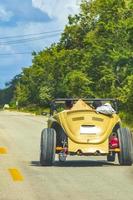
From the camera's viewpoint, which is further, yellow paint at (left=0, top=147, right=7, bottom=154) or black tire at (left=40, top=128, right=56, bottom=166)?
yellow paint at (left=0, top=147, right=7, bottom=154)

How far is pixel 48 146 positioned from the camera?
14.4 metres

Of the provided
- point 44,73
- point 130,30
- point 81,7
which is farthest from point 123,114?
point 44,73

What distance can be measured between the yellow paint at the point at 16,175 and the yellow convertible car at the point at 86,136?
75cm

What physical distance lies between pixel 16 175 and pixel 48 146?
148 cm

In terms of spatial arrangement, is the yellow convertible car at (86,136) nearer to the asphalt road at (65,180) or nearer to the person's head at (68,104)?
the asphalt road at (65,180)

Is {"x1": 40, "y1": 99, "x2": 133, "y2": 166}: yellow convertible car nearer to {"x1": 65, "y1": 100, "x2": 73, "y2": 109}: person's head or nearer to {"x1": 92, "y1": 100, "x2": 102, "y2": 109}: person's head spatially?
{"x1": 92, "y1": 100, "x2": 102, "y2": 109}: person's head

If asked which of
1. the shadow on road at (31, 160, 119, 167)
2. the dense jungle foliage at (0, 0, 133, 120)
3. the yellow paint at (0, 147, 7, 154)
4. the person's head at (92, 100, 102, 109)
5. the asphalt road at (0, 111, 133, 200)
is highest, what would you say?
the dense jungle foliage at (0, 0, 133, 120)

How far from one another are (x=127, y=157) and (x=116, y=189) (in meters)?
3.90

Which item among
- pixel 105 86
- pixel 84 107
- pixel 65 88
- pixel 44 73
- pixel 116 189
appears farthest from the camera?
pixel 44 73

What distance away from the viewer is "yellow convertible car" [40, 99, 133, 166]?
1406cm

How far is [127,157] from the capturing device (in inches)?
570

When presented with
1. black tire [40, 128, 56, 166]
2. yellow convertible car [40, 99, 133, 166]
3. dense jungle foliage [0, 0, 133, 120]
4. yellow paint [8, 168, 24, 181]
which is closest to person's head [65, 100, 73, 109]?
yellow convertible car [40, 99, 133, 166]

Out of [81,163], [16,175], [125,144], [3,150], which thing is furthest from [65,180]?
[3,150]

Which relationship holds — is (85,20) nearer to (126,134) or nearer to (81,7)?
(81,7)
